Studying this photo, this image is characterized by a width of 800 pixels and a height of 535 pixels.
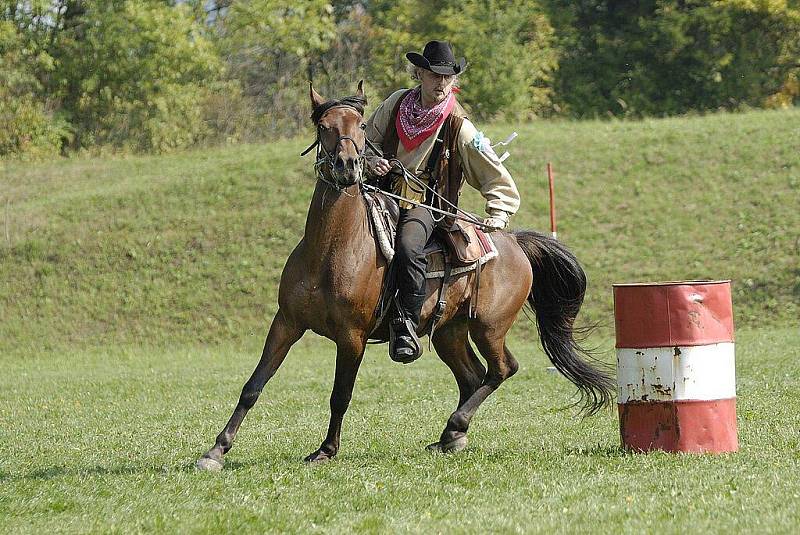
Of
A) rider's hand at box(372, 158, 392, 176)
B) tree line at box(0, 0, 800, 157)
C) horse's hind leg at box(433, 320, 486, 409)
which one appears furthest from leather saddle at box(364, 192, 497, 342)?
tree line at box(0, 0, 800, 157)

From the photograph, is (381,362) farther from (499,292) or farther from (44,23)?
(44,23)

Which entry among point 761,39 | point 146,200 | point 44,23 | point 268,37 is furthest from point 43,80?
point 761,39

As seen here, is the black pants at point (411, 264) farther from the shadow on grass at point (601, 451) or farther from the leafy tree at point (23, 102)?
the leafy tree at point (23, 102)

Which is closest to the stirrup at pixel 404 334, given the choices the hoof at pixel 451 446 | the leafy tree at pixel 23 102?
the hoof at pixel 451 446

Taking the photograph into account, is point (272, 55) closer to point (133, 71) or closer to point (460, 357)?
point (133, 71)

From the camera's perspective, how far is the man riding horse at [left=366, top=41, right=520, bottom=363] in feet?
27.3

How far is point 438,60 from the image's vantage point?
8359 mm

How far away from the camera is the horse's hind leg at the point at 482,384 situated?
8961 millimetres

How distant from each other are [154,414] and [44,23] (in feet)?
83.4

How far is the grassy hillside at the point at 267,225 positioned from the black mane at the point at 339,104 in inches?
555

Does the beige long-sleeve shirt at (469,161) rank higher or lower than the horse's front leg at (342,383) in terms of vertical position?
higher

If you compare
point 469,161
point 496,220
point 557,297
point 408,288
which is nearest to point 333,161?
point 408,288

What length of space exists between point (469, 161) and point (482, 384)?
5.82 feet

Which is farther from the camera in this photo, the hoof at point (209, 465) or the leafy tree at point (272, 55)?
the leafy tree at point (272, 55)
